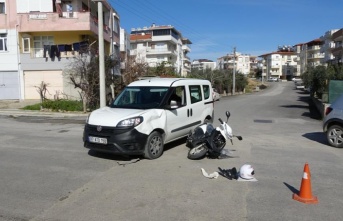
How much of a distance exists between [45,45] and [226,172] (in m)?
25.7

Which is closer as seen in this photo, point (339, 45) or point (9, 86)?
point (9, 86)

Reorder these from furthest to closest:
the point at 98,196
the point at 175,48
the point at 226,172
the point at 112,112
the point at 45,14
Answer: the point at 175,48 → the point at 45,14 → the point at 112,112 → the point at 226,172 → the point at 98,196

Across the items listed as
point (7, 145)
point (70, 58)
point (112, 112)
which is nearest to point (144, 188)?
point (112, 112)

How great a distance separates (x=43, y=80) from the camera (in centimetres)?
2898

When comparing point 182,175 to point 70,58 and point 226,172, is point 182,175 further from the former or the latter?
point 70,58

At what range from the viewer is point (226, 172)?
6.41m

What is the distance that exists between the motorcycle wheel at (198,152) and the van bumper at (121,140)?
113 cm

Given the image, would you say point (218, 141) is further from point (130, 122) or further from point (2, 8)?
point (2, 8)

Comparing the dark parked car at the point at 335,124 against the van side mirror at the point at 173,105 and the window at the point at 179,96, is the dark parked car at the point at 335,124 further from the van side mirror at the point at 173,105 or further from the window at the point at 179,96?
the van side mirror at the point at 173,105

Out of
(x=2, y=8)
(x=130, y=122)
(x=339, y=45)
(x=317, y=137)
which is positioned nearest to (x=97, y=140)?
(x=130, y=122)

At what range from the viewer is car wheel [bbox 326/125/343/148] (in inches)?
373

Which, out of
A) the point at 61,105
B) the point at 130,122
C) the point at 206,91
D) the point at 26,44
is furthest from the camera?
the point at 26,44

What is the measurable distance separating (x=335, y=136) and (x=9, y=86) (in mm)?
27086

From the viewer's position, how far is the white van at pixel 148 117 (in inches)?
290
